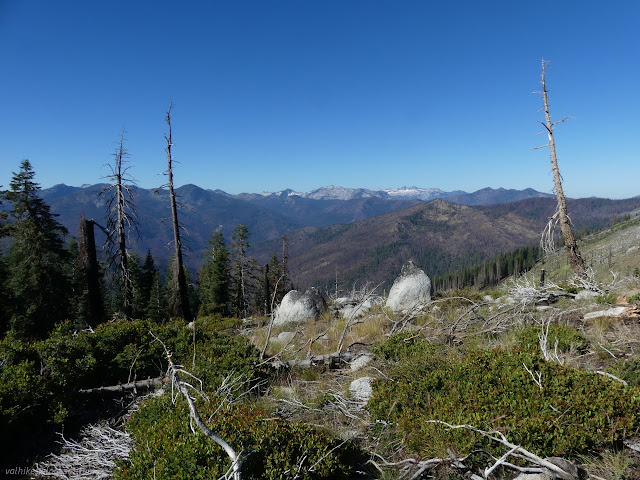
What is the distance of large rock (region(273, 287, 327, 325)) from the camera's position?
14.7 meters

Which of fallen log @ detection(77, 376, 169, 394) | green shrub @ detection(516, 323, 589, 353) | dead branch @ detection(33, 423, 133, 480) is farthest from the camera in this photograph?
fallen log @ detection(77, 376, 169, 394)

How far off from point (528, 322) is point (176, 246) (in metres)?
15.4

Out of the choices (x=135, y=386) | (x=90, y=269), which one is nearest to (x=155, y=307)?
(x=90, y=269)

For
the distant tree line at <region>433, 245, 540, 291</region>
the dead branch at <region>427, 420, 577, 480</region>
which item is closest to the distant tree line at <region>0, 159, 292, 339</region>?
the dead branch at <region>427, 420, 577, 480</region>

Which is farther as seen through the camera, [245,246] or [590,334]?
[245,246]

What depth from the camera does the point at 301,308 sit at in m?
14.9

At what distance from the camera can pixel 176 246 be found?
55.1 ft

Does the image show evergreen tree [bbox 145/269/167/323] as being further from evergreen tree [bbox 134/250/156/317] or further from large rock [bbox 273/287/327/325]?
large rock [bbox 273/287/327/325]

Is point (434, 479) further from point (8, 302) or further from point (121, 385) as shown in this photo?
point (8, 302)

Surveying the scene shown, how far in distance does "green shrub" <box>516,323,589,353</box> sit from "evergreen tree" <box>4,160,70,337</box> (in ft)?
85.4

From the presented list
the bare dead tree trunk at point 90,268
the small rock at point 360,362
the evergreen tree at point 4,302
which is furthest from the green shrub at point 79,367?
the evergreen tree at point 4,302

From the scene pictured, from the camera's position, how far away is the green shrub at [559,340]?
5637mm

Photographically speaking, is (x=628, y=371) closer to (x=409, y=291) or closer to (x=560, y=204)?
(x=409, y=291)

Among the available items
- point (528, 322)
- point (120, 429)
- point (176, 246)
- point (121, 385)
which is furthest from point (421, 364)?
point (176, 246)
